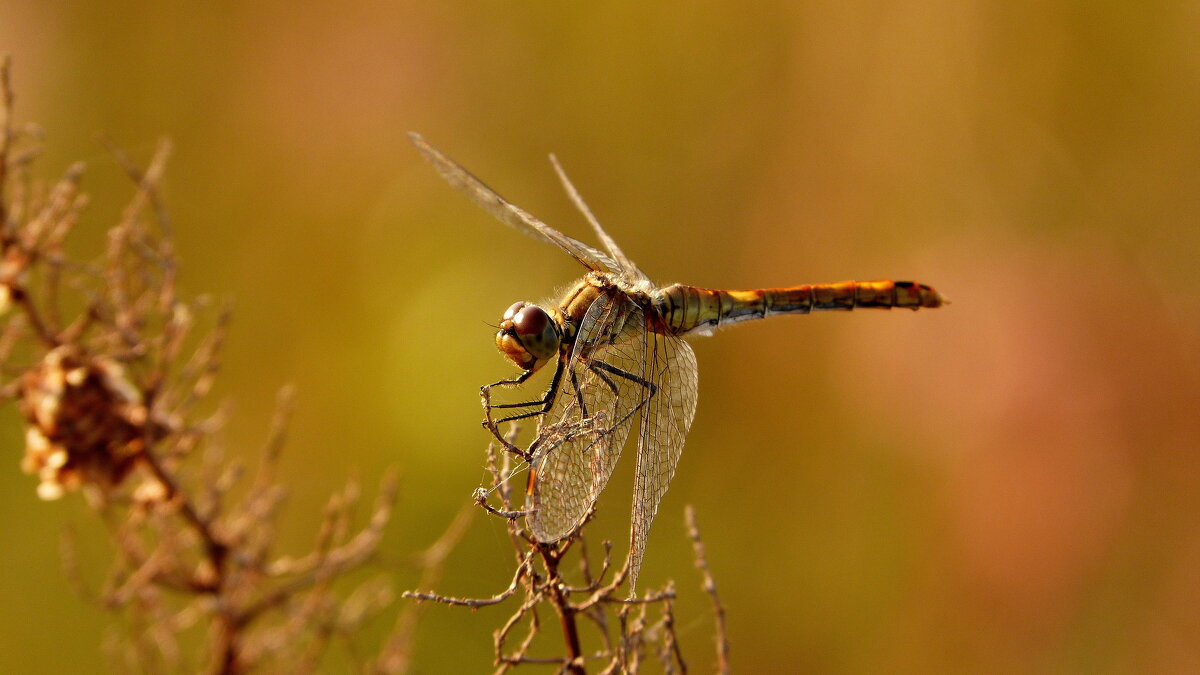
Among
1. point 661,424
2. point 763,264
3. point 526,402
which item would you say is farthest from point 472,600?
point 763,264

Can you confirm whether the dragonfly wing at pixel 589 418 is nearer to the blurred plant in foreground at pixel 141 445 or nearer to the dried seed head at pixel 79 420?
the blurred plant in foreground at pixel 141 445

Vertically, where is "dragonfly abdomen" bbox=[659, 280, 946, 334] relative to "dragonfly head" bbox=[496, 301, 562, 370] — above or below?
above

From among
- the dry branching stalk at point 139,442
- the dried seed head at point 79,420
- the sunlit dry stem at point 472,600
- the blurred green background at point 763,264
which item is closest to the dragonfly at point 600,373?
the sunlit dry stem at point 472,600

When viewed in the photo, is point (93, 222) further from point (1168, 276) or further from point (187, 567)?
point (1168, 276)

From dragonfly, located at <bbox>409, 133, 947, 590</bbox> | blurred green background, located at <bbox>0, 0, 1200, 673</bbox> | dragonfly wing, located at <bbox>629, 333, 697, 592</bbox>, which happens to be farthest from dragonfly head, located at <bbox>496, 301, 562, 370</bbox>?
blurred green background, located at <bbox>0, 0, 1200, 673</bbox>

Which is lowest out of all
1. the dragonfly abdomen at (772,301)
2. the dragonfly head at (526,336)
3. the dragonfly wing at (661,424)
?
the dragonfly wing at (661,424)

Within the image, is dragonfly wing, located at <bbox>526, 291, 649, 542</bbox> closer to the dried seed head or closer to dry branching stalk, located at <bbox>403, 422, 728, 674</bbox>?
dry branching stalk, located at <bbox>403, 422, 728, 674</bbox>

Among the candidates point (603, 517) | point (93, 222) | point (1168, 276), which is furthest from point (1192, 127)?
point (93, 222)
